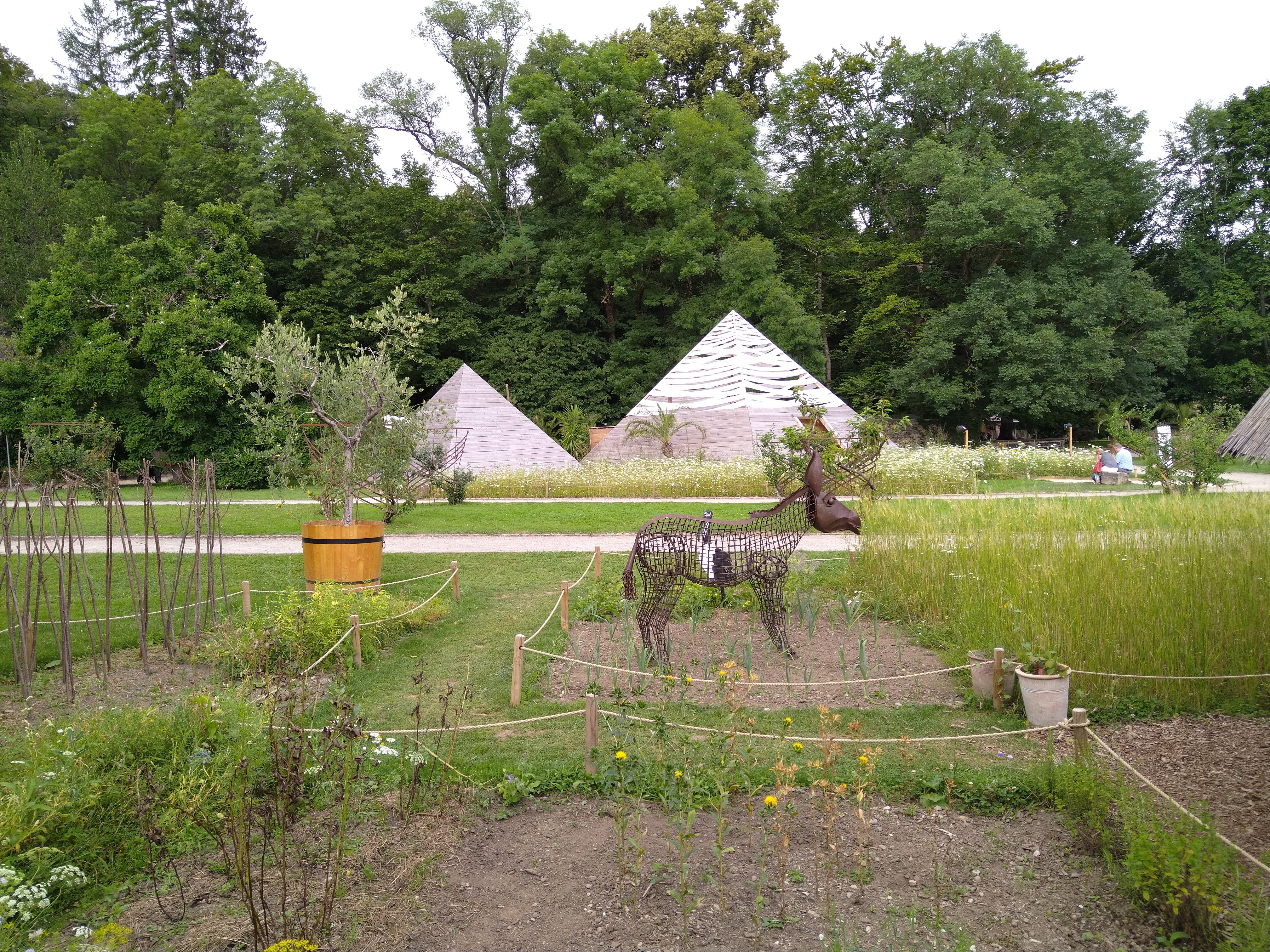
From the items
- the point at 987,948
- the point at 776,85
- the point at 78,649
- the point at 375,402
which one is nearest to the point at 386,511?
the point at 375,402

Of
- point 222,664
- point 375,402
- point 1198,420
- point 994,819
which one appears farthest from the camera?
point 1198,420

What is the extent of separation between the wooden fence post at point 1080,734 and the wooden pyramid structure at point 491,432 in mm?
17011

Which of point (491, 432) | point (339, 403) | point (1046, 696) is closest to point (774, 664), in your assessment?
point (1046, 696)

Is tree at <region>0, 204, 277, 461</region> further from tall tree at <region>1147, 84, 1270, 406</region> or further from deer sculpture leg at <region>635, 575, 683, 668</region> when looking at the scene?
tall tree at <region>1147, 84, 1270, 406</region>

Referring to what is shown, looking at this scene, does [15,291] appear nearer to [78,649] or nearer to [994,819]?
[78,649]

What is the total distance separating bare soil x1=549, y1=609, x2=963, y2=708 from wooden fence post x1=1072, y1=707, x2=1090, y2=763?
1.32 metres

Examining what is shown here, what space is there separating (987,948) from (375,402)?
270 inches

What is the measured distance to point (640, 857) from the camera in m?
3.00

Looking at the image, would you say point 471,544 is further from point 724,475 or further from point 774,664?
point 724,475

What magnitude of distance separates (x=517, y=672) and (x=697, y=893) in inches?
85.8

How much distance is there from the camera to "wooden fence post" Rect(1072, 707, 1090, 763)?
3.47 meters

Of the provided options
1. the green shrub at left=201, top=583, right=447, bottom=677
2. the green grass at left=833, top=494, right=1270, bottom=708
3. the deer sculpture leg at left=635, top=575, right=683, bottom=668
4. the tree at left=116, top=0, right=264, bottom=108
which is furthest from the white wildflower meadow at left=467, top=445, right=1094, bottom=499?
the tree at left=116, top=0, right=264, bottom=108

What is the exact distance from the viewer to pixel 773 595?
19.0 feet

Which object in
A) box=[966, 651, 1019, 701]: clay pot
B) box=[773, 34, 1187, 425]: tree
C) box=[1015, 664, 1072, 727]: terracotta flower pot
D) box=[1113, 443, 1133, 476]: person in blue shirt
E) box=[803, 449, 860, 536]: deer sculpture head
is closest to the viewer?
box=[1015, 664, 1072, 727]: terracotta flower pot
